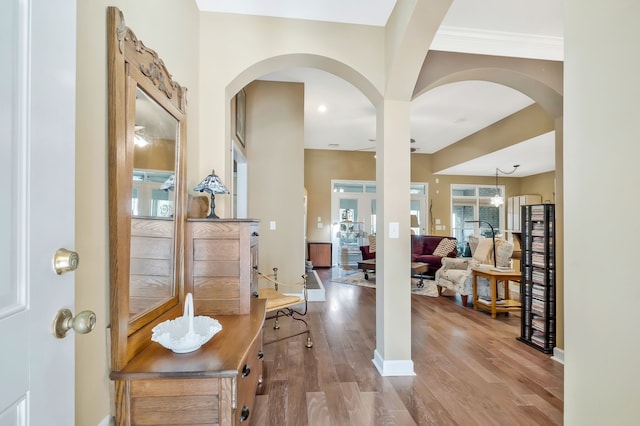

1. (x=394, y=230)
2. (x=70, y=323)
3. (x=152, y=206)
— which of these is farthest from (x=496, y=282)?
(x=70, y=323)

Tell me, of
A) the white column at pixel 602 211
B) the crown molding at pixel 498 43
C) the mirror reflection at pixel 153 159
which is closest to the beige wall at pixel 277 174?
the crown molding at pixel 498 43

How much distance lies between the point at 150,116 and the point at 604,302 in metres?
1.74

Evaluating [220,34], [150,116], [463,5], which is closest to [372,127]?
[463,5]

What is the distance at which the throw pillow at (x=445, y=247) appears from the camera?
22.0ft

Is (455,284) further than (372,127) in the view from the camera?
No

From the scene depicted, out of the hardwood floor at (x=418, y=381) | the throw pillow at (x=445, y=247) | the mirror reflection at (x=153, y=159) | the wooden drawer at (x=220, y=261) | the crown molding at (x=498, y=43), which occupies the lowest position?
the hardwood floor at (x=418, y=381)

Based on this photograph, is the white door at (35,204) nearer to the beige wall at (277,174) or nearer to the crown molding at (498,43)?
the crown molding at (498,43)

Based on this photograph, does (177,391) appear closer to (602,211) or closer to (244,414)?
(244,414)

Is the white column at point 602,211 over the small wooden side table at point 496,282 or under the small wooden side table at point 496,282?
over

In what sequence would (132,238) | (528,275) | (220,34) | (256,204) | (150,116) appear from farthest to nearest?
(256,204) → (528,275) → (220,34) → (150,116) → (132,238)

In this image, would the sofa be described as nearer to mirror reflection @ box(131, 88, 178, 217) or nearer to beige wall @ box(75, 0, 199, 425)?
mirror reflection @ box(131, 88, 178, 217)

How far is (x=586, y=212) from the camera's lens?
62cm

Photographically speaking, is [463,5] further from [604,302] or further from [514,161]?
[514,161]

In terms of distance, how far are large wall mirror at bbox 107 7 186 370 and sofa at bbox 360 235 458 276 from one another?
5590 millimetres
